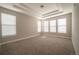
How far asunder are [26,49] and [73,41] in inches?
47.6

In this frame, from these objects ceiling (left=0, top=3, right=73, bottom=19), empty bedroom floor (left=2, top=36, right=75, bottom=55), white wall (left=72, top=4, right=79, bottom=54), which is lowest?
empty bedroom floor (left=2, top=36, right=75, bottom=55)

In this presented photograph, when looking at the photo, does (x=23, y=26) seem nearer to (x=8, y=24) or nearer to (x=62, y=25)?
(x=8, y=24)

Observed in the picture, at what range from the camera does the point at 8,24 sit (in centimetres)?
219

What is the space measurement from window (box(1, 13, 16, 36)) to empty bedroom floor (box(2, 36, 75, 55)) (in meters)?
0.30

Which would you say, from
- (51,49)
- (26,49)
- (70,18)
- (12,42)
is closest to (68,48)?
(51,49)

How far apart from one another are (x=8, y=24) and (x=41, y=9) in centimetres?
91

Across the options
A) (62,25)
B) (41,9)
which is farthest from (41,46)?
(41,9)

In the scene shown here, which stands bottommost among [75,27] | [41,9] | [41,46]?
[41,46]

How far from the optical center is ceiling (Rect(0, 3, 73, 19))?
2.01 metres

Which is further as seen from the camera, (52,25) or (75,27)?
(52,25)

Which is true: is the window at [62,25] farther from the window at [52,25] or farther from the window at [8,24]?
the window at [8,24]

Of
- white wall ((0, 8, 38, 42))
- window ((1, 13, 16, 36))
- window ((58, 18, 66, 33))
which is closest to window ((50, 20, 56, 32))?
window ((58, 18, 66, 33))

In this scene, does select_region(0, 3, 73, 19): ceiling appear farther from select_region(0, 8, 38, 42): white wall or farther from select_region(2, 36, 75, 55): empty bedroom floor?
select_region(2, 36, 75, 55): empty bedroom floor

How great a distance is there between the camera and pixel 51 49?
2.21 meters
